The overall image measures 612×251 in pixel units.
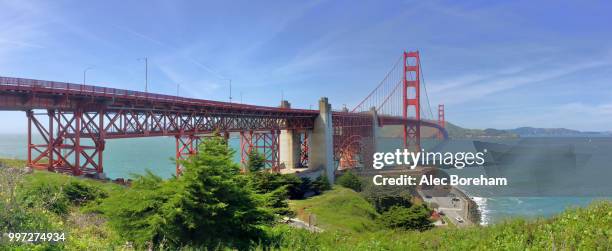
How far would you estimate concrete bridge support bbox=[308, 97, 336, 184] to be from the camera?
37062 mm

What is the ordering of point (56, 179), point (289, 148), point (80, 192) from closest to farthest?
point (80, 192) → point (56, 179) → point (289, 148)

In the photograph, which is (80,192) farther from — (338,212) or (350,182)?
(350,182)

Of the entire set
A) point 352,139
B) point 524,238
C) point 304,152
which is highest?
point 352,139

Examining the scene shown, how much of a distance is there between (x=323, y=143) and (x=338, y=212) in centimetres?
1560

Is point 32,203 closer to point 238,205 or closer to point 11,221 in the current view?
point 11,221

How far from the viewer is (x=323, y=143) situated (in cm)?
3728

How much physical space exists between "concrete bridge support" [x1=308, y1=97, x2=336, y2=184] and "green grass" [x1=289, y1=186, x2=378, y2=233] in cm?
865

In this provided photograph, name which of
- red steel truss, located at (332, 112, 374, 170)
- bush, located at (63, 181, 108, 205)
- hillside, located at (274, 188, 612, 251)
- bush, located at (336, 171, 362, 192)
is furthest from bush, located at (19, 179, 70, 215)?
red steel truss, located at (332, 112, 374, 170)

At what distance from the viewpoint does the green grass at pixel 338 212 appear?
62.0 feet

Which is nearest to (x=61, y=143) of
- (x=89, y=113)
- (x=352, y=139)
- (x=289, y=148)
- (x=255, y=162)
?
(x=89, y=113)

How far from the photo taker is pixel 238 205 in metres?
8.41

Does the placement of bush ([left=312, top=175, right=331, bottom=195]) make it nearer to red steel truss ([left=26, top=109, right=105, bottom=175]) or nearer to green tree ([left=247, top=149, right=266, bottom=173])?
green tree ([left=247, top=149, right=266, bottom=173])

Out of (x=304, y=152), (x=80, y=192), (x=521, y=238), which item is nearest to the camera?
(x=521, y=238)

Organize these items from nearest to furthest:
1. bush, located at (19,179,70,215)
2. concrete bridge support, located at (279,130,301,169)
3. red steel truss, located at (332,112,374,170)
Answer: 1. bush, located at (19,179,70,215)
2. concrete bridge support, located at (279,130,301,169)
3. red steel truss, located at (332,112,374,170)
